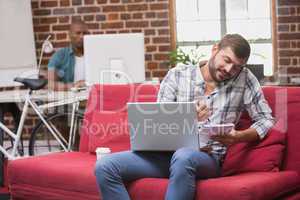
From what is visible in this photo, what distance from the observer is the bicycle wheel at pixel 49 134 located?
5.12 meters

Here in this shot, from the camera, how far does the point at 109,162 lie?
3.05 m

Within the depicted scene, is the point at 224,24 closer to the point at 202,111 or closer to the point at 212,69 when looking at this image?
the point at 212,69

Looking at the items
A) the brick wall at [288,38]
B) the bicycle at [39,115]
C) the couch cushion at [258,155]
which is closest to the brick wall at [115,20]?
the brick wall at [288,38]

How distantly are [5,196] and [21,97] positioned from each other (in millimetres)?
888

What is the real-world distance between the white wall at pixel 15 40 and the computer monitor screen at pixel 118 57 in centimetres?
191

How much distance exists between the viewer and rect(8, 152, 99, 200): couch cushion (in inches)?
134

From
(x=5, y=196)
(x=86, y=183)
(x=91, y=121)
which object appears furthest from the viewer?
(x=5, y=196)

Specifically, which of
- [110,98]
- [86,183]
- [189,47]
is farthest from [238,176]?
[189,47]

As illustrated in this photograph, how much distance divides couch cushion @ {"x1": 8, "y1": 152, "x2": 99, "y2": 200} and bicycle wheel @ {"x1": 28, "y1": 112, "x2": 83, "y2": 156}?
114 cm

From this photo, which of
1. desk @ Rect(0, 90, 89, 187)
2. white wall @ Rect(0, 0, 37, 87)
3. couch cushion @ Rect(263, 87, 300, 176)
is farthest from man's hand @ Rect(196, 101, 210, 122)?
white wall @ Rect(0, 0, 37, 87)

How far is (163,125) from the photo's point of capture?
2.99 m

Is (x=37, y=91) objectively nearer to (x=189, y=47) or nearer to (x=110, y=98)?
(x=110, y=98)

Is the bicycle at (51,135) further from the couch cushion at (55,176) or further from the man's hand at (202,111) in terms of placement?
the man's hand at (202,111)

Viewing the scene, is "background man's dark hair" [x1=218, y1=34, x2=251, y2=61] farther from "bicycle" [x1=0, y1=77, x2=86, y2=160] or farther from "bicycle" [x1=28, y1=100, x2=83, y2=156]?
"bicycle" [x1=28, y1=100, x2=83, y2=156]
